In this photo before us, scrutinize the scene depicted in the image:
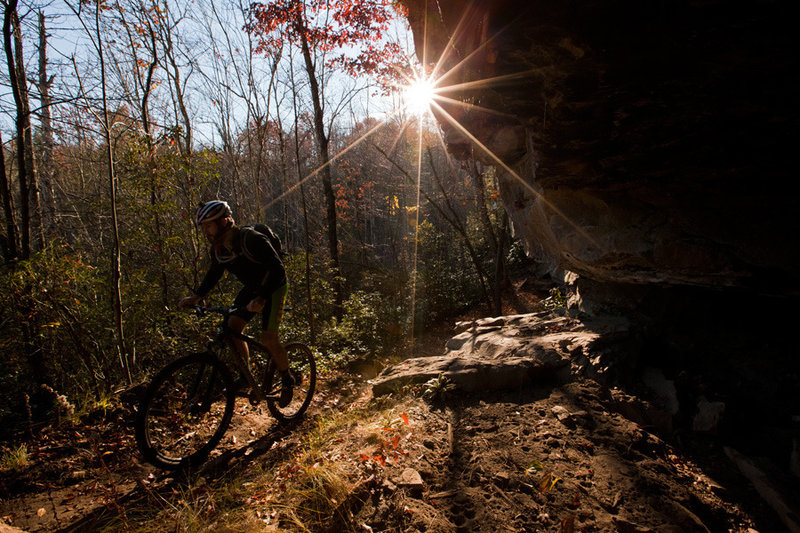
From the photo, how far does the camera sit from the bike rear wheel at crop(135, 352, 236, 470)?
252cm

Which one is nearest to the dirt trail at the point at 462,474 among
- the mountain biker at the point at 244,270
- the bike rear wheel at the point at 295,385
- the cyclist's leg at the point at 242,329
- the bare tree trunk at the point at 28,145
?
the bike rear wheel at the point at 295,385

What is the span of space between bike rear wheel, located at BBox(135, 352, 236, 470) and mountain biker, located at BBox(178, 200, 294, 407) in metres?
0.27

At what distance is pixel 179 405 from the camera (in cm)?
337

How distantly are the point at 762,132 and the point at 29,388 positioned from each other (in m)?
8.09

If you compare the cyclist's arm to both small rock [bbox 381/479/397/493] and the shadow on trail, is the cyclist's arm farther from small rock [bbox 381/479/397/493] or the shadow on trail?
small rock [bbox 381/479/397/493]

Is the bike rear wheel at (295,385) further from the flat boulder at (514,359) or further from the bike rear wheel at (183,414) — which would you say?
the flat boulder at (514,359)

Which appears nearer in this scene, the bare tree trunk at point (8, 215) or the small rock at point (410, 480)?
the small rock at point (410, 480)

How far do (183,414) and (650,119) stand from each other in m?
5.31

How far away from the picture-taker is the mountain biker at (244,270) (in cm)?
301

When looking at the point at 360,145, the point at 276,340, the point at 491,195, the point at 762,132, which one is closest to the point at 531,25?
the point at 762,132

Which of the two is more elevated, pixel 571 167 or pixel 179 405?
pixel 571 167

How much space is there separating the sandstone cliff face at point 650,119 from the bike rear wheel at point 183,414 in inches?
162

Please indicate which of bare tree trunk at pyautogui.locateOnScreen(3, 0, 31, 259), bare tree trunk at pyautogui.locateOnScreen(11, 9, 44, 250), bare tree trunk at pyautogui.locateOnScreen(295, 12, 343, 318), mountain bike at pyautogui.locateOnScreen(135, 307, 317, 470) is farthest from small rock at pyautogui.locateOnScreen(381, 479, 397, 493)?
bare tree trunk at pyautogui.locateOnScreen(295, 12, 343, 318)

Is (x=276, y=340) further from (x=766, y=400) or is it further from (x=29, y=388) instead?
(x=766, y=400)
